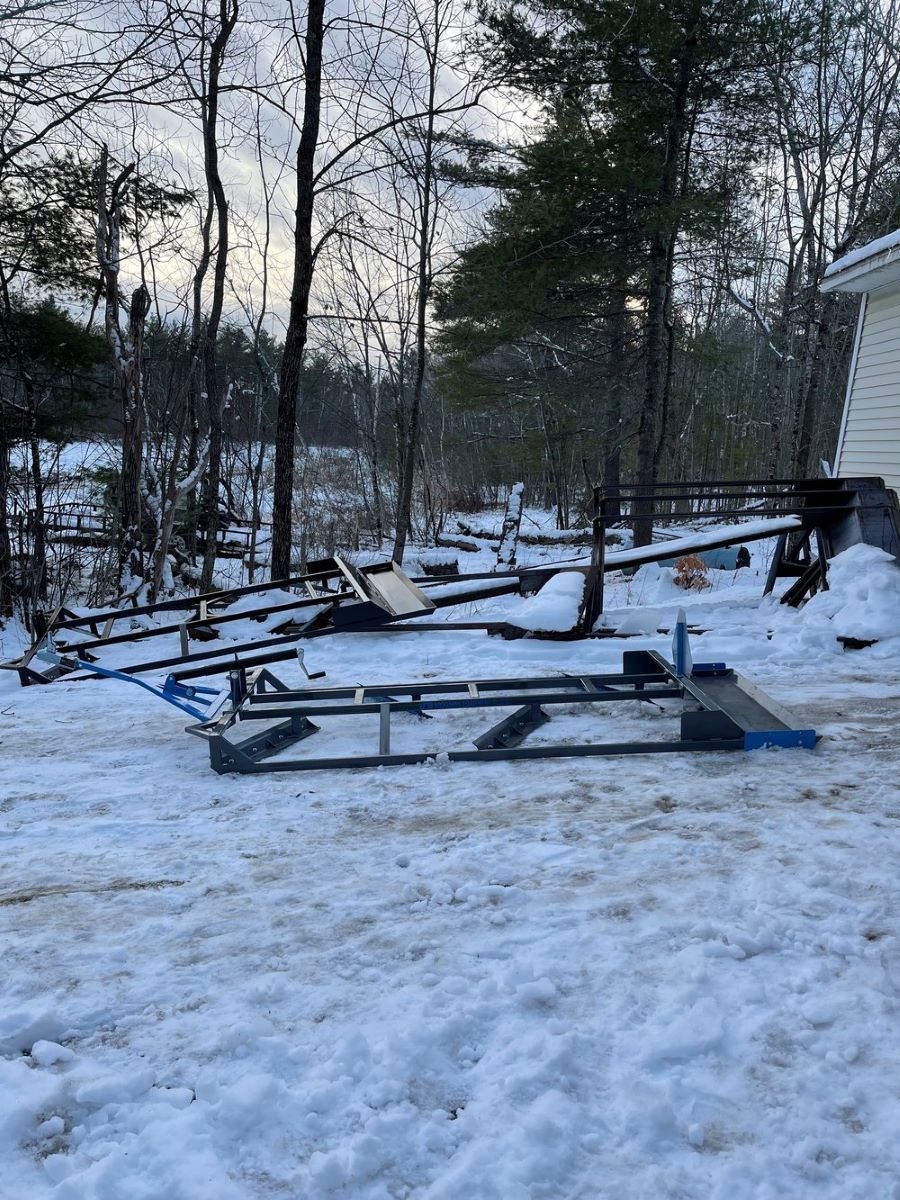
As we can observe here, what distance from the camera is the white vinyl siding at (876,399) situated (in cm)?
999

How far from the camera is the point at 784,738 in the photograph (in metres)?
4.53

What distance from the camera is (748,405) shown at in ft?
111

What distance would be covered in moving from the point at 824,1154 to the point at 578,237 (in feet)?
47.7

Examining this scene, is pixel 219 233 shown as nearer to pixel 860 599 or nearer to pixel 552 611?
pixel 552 611

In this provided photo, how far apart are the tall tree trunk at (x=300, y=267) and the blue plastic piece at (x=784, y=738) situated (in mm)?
8046

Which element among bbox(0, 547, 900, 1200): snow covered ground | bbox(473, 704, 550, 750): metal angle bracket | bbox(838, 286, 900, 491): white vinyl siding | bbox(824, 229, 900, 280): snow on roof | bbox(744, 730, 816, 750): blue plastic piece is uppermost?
bbox(824, 229, 900, 280): snow on roof

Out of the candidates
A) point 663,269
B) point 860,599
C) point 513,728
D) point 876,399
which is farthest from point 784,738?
point 663,269

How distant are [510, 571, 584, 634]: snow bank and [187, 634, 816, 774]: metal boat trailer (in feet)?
5.41

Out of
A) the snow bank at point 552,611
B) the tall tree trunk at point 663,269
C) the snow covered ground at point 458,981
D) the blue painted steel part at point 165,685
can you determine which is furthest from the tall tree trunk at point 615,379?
the snow covered ground at point 458,981

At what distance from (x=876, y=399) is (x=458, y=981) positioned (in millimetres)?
→ 10586

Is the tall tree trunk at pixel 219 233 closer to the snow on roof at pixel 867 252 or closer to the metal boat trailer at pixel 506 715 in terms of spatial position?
the metal boat trailer at pixel 506 715

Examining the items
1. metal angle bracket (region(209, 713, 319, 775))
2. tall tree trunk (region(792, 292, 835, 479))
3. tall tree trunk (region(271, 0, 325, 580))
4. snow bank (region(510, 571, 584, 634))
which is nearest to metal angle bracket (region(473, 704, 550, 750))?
metal angle bracket (region(209, 713, 319, 775))

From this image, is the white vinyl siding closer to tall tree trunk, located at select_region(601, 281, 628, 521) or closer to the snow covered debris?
tall tree trunk, located at select_region(601, 281, 628, 521)

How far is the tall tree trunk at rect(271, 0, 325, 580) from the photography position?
10.8 meters
